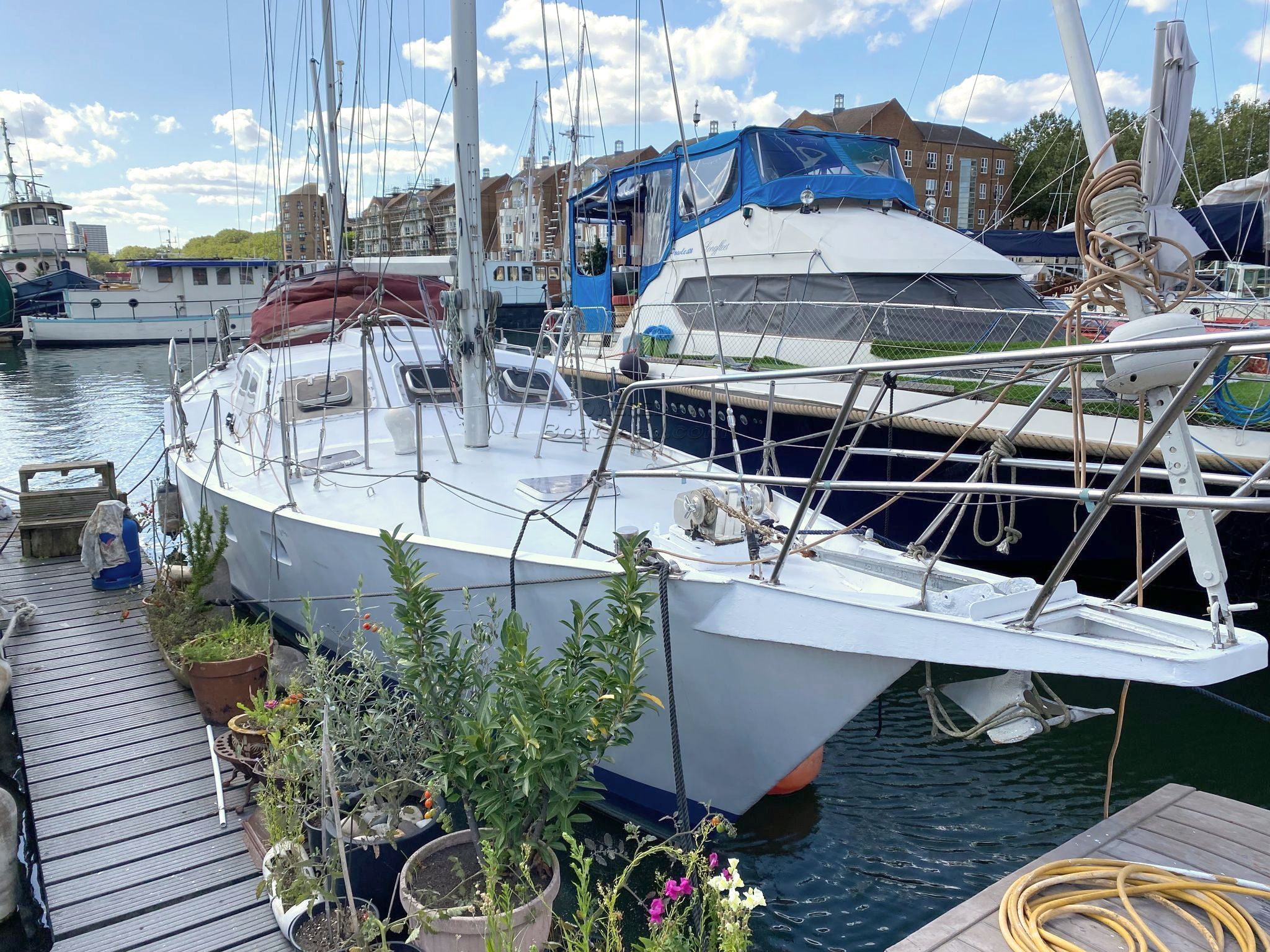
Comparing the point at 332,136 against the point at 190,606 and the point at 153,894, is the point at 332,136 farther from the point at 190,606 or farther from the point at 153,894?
the point at 153,894

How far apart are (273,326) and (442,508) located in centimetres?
348

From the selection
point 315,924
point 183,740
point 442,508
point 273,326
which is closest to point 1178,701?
point 442,508

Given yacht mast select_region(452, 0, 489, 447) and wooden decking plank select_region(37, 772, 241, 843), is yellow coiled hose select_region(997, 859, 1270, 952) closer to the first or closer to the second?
wooden decking plank select_region(37, 772, 241, 843)

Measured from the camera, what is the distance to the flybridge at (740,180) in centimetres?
1072

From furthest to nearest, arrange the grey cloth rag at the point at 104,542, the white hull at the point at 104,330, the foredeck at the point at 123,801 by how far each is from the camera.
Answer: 1. the white hull at the point at 104,330
2. the grey cloth rag at the point at 104,542
3. the foredeck at the point at 123,801

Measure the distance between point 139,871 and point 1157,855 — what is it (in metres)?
4.39

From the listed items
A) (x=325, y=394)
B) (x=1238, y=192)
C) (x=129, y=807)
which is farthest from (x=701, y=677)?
(x=1238, y=192)

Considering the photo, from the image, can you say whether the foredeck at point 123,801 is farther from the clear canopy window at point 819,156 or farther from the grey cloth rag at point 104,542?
the clear canopy window at point 819,156

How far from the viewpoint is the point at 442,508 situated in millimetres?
5250

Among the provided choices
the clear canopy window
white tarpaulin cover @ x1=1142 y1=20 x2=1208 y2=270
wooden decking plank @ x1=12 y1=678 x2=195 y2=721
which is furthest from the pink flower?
the clear canopy window

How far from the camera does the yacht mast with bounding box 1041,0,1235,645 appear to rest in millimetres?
2566

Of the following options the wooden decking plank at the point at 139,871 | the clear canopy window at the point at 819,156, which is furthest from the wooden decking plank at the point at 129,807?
the clear canopy window at the point at 819,156

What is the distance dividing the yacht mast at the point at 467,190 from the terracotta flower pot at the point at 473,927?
12.1 ft

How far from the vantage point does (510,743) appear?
288cm
